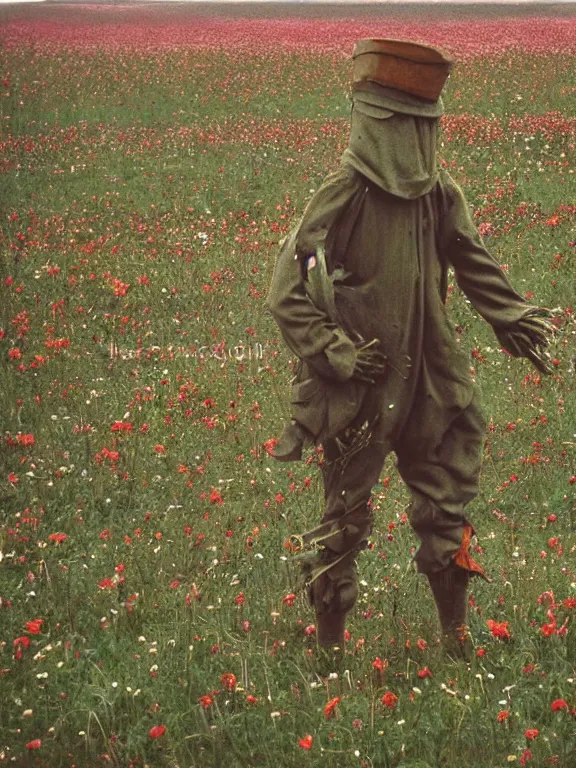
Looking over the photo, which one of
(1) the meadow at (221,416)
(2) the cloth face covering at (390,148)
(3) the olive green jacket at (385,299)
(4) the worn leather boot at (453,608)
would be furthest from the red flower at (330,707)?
(2) the cloth face covering at (390,148)

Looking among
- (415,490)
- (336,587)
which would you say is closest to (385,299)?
(415,490)

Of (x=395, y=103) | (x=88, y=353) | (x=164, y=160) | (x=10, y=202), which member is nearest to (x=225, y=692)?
(x=395, y=103)

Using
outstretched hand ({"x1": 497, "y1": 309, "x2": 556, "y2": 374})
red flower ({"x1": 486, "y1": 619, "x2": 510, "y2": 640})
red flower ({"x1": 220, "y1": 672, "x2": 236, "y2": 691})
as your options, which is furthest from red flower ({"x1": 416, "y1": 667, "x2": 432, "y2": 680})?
outstretched hand ({"x1": 497, "y1": 309, "x2": 556, "y2": 374})

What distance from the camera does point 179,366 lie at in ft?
30.8

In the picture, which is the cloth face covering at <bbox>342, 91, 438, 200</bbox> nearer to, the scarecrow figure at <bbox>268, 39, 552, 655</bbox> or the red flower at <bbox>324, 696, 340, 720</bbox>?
the scarecrow figure at <bbox>268, 39, 552, 655</bbox>

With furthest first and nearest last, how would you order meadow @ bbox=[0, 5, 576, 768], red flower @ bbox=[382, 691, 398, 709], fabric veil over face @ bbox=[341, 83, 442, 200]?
1. meadow @ bbox=[0, 5, 576, 768]
2. red flower @ bbox=[382, 691, 398, 709]
3. fabric veil over face @ bbox=[341, 83, 442, 200]

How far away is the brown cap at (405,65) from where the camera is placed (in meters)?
4.57

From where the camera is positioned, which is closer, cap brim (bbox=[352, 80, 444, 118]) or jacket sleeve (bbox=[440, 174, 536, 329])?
cap brim (bbox=[352, 80, 444, 118])

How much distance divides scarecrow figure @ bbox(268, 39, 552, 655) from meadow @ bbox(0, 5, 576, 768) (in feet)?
1.75

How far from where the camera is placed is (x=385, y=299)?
482cm

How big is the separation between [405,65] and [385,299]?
0.87 metres

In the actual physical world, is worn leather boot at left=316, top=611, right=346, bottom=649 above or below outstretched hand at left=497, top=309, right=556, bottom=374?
below

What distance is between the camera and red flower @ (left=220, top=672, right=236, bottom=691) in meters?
5.22

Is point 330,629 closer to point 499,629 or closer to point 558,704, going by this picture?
point 499,629
